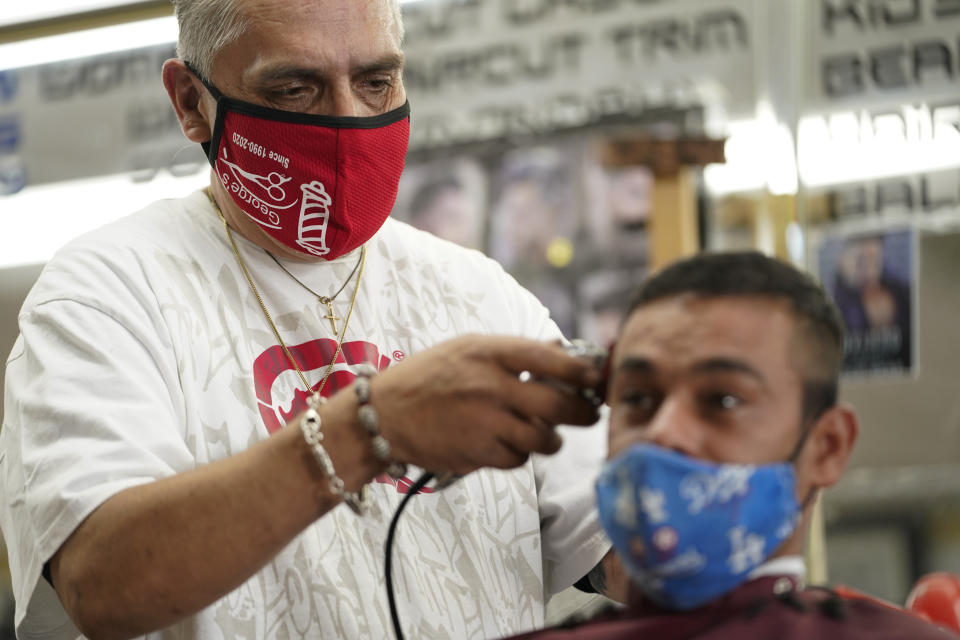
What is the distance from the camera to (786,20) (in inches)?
148

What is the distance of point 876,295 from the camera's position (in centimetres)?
348

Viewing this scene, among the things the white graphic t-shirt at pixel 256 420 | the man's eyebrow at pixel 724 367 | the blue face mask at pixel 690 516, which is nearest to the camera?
the blue face mask at pixel 690 516

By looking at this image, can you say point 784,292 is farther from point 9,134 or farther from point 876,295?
point 9,134

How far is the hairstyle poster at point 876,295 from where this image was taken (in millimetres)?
3452

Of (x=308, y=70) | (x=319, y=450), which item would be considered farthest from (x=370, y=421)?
(x=308, y=70)

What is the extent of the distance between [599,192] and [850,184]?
87 cm

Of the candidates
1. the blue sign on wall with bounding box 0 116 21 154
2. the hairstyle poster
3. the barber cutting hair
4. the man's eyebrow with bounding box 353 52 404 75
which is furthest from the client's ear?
the blue sign on wall with bounding box 0 116 21 154

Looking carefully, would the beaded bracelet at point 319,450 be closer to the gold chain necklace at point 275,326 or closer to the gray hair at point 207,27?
the gold chain necklace at point 275,326

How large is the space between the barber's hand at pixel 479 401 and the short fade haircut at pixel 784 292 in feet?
0.58

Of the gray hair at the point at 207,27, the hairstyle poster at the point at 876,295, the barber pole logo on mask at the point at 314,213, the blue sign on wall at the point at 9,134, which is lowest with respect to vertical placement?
the hairstyle poster at the point at 876,295

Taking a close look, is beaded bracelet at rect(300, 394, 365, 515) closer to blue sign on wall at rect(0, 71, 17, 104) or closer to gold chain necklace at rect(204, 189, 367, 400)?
gold chain necklace at rect(204, 189, 367, 400)

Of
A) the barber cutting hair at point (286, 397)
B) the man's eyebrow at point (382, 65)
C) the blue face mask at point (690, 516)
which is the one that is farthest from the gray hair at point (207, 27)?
the blue face mask at point (690, 516)

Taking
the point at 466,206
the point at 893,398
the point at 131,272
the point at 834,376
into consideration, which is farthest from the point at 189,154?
the point at 834,376

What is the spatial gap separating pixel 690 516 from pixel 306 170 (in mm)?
814
